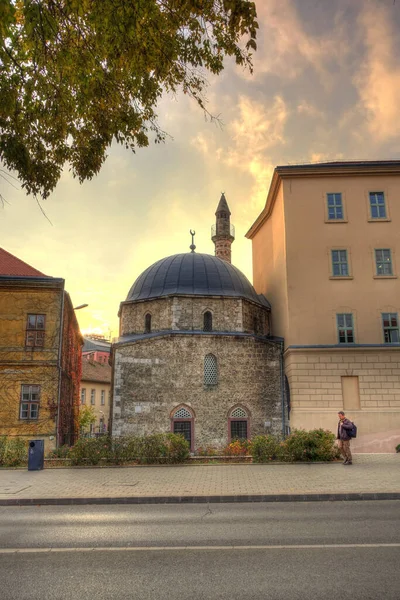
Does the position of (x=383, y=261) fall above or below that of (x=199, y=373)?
above

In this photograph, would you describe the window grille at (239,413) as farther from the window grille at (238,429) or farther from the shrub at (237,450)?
the shrub at (237,450)

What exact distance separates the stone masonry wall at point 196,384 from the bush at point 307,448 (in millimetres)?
10060

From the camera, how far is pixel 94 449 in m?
16.9

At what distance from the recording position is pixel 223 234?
158 ft

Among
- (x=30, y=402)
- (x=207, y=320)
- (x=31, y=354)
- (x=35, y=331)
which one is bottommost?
(x=30, y=402)

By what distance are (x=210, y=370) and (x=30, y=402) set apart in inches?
380

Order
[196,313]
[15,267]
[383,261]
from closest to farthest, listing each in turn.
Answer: [383,261], [15,267], [196,313]

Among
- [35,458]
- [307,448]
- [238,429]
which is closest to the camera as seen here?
[35,458]

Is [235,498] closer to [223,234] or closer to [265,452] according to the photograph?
[265,452]

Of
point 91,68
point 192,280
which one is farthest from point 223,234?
point 91,68

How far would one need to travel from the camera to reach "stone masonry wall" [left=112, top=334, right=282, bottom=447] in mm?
25969

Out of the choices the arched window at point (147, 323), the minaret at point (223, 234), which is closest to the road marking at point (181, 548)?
the arched window at point (147, 323)

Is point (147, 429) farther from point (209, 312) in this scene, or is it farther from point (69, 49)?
point (69, 49)

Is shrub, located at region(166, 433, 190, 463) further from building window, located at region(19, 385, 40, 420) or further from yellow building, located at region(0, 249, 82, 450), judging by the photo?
building window, located at region(19, 385, 40, 420)
